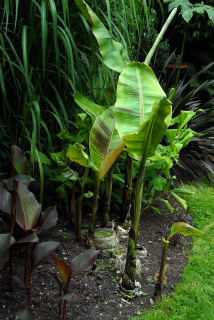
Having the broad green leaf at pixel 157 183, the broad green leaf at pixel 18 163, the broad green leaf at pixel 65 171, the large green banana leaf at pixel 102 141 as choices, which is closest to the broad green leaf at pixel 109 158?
the large green banana leaf at pixel 102 141

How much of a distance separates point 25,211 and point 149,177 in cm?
144

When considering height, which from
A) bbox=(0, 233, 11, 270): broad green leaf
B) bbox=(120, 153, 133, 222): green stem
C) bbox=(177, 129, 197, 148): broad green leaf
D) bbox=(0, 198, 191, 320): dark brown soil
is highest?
bbox=(177, 129, 197, 148): broad green leaf

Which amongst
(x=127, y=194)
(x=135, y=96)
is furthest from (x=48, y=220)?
(x=127, y=194)

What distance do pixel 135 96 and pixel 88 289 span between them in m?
1.22

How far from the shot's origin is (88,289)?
219cm

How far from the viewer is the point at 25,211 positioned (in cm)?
179

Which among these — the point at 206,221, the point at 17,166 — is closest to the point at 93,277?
the point at 17,166

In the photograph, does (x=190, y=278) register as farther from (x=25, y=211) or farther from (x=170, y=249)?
(x=25, y=211)

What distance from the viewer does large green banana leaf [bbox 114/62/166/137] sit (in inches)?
75.1

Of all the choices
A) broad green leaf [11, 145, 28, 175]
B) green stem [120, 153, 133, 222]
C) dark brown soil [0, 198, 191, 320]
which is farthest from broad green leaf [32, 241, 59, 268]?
green stem [120, 153, 133, 222]

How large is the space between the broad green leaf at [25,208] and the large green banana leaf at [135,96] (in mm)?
595

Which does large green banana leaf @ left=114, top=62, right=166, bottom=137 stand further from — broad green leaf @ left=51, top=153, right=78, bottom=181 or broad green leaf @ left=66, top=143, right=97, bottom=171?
broad green leaf @ left=51, top=153, right=78, bottom=181

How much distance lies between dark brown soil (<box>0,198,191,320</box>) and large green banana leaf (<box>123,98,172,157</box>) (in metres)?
0.71

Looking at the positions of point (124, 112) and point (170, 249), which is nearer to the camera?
point (124, 112)
